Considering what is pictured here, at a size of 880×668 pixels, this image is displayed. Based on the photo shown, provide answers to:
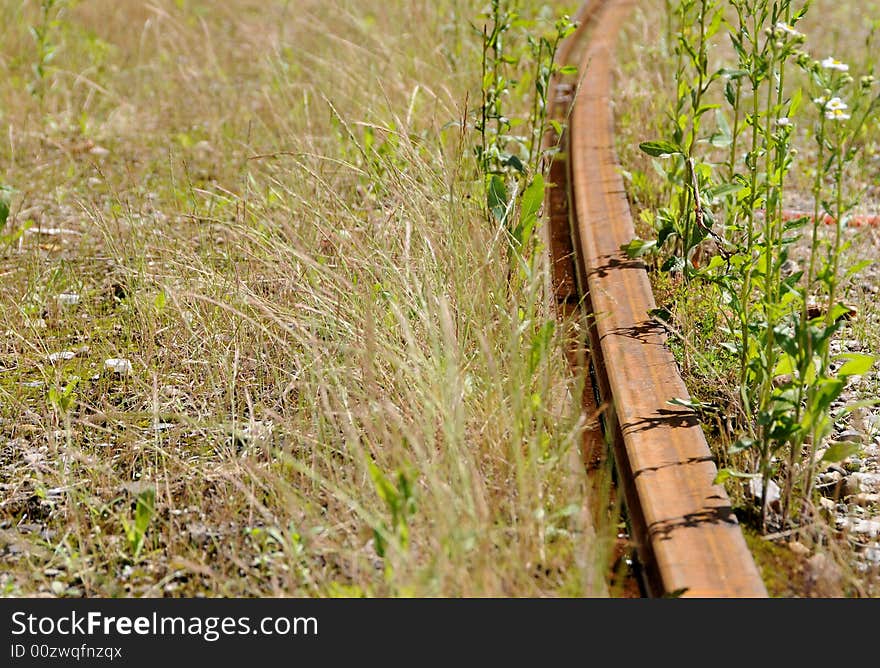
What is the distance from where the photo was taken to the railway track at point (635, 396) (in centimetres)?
Result: 280

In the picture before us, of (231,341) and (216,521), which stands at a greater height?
(231,341)

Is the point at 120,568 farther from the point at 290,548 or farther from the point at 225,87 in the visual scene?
the point at 225,87

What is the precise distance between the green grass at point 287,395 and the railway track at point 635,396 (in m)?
0.16

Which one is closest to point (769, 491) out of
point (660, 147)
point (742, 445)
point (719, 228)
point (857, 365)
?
point (742, 445)

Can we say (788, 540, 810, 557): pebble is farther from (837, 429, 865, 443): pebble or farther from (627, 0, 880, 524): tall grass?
(837, 429, 865, 443): pebble

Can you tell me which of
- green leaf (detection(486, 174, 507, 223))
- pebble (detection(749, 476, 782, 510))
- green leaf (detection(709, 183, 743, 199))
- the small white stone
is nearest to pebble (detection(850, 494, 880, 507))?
pebble (detection(749, 476, 782, 510))

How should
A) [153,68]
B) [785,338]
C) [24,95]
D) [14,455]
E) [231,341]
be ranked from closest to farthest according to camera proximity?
[785,338]
[14,455]
[231,341]
[24,95]
[153,68]

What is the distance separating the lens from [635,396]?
11.7ft

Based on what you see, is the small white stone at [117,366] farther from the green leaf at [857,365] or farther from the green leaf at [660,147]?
the green leaf at [857,365]

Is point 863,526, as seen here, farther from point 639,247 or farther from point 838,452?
point 639,247

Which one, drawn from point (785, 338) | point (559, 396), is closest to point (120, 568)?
point (559, 396)

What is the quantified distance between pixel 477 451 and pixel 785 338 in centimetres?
86
